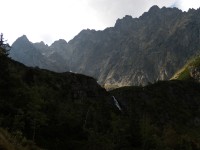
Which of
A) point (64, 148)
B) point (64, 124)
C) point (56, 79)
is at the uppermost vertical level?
point (56, 79)

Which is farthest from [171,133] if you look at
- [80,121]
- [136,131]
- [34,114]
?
[34,114]

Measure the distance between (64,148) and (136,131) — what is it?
38649mm

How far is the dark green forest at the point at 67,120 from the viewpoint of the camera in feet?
205

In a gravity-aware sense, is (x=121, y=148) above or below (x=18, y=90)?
below

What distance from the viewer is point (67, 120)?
92938mm

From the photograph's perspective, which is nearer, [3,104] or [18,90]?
[3,104]

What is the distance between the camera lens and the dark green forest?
6256 cm

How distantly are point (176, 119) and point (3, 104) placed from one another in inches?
5487

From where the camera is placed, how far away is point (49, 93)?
323ft

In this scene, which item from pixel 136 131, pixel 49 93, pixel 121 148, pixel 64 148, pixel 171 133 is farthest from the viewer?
pixel 171 133

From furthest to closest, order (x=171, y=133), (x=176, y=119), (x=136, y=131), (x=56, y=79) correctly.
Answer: (x=176, y=119), (x=56, y=79), (x=171, y=133), (x=136, y=131)

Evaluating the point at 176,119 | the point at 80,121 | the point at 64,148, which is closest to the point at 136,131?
the point at 80,121

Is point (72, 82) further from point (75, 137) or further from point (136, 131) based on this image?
point (75, 137)

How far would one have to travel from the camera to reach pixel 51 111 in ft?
305
